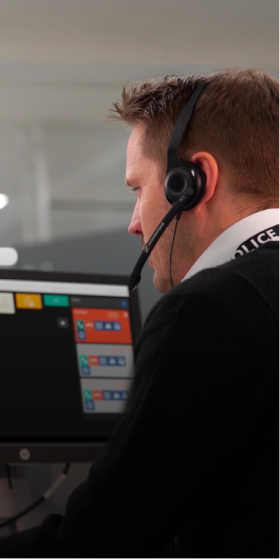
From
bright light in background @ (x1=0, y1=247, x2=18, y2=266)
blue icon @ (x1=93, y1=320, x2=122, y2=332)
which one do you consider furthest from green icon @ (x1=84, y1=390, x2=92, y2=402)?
bright light in background @ (x1=0, y1=247, x2=18, y2=266)

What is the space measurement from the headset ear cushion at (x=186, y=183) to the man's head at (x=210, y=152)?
1cm

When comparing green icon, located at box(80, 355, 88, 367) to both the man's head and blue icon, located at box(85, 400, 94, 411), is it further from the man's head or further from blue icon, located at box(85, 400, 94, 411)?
the man's head

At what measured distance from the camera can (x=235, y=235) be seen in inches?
31.3

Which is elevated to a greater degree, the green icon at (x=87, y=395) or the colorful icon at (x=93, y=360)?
the colorful icon at (x=93, y=360)

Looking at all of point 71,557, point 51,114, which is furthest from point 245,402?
point 51,114

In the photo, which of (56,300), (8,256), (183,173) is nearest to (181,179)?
(183,173)

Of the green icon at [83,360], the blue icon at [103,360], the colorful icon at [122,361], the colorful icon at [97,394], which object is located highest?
the green icon at [83,360]

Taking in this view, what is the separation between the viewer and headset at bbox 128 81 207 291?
87 centimetres

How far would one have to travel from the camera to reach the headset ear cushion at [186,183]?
87 centimetres

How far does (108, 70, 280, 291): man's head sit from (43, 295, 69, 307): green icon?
219mm

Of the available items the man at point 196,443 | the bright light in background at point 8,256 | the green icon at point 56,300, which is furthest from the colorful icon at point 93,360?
the bright light in background at point 8,256

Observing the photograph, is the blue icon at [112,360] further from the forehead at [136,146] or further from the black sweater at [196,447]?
the black sweater at [196,447]

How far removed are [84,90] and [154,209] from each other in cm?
251

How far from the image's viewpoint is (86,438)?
42.6 inches
